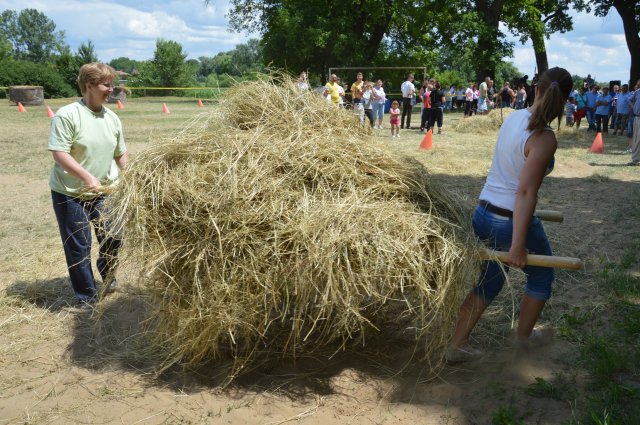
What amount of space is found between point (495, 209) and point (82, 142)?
9.68ft

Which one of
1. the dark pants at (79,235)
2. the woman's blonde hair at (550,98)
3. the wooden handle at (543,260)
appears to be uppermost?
the woman's blonde hair at (550,98)

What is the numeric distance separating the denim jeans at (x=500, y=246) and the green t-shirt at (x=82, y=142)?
110 inches

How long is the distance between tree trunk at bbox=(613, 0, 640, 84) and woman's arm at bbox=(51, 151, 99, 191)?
94.8ft

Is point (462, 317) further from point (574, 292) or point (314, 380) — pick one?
point (574, 292)

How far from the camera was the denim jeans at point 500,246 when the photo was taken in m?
3.01

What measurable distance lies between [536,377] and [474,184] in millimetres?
6016

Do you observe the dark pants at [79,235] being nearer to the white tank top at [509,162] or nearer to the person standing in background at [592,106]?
the white tank top at [509,162]

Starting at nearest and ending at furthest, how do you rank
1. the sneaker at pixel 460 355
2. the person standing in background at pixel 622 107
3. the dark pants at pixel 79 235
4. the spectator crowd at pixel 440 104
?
the sneaker at pixel 460 355 → the dark pants at pixel 79 235 → the spectator crowd at pixel 440 104 → the person standing in background at pixel 622 107

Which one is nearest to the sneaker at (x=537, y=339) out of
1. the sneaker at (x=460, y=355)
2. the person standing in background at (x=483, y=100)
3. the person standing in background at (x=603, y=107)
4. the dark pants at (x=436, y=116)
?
the sneaker at (x=460, y=355)

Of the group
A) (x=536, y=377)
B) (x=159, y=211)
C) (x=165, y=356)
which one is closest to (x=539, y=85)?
(x=536, y=377)

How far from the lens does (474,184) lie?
29.0 feet

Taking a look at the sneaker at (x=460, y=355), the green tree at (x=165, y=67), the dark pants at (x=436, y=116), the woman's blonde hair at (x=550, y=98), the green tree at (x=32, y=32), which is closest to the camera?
the woman's blonde hair at (x=550, y=98)

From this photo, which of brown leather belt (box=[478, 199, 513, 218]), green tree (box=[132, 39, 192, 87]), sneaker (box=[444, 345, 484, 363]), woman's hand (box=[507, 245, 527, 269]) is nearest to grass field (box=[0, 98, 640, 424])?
sneaker (box=[444, 345, 484, 363])

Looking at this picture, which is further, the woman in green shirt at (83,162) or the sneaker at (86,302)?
the sneaker at (86,302)
